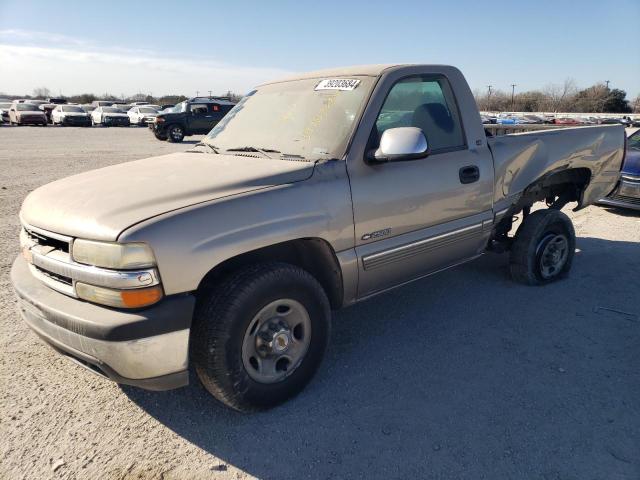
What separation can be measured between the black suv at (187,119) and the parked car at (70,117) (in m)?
15.0

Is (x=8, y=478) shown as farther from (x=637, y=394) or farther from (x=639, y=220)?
(x=639, y=220)

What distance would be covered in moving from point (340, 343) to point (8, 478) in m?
2.11

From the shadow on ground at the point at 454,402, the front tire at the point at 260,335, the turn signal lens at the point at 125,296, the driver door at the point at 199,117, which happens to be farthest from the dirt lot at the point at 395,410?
the driver door at the point at 199,117

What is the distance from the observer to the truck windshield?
305cm

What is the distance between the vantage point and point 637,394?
2852 mm

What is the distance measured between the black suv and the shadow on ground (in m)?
20.3

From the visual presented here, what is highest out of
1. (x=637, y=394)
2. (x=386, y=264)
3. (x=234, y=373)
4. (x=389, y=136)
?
(x=389, y=136)

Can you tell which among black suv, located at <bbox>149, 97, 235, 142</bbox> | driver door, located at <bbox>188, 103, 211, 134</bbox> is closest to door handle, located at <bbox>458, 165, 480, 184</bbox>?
black suv, located at <bbox>149, 97, 235, 142</bbox>

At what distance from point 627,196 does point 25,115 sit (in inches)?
1453

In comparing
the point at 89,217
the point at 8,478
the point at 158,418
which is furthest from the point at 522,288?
the point at 8,478

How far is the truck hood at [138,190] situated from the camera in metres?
2.30

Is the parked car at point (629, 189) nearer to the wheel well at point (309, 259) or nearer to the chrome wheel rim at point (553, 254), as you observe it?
the chrome wheel rim at point (553, 254)

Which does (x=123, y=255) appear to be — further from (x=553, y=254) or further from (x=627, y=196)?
(x=627, y=196)

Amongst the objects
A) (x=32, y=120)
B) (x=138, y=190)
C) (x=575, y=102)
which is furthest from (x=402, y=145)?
(x=575, y=102)
